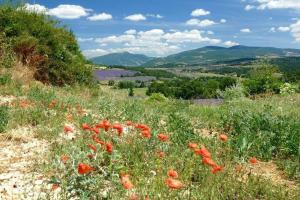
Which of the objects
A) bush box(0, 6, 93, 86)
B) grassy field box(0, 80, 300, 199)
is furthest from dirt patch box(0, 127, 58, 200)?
bush box(0, 6, 93, 86)

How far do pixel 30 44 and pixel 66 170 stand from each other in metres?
13.2

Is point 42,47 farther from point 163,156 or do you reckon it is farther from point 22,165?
point 163,156

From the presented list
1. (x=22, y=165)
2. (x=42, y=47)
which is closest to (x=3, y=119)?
(x=22, y=165)

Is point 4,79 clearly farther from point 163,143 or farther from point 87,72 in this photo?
point 163,143

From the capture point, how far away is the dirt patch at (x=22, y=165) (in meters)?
4.89

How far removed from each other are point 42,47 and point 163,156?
41.9 ft

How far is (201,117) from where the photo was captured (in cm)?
1081

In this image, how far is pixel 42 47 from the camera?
57.1ft

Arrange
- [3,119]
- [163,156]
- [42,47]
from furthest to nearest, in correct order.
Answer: [42,47], [3,119], [163,156]

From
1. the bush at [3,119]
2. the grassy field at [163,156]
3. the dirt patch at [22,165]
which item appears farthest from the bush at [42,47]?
the dirt patch at [22,165]

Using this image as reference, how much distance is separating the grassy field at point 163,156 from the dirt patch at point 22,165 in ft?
0.51

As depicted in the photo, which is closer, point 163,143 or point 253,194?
point 253,194

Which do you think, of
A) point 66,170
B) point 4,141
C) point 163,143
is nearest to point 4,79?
point 4,141

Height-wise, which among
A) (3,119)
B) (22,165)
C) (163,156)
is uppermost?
(3,119)
